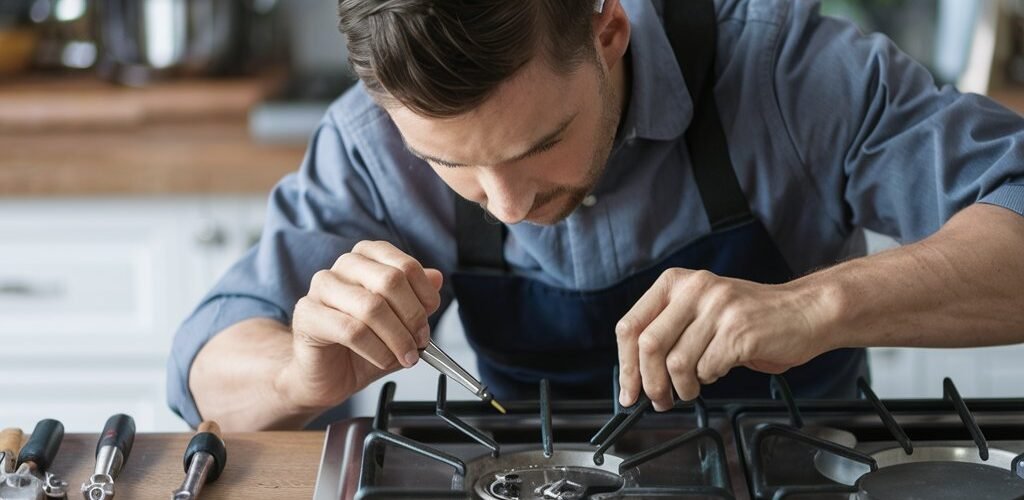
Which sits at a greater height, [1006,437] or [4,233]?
[1006,437]

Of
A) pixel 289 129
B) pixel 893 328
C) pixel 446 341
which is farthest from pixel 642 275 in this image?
pixel 289 129

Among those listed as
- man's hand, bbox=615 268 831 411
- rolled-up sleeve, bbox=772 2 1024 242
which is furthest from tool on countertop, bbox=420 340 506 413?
rolled-up sleeve, bbox=772 2 1024 242

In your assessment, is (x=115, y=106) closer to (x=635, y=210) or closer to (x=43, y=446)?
(x=635, y=210)

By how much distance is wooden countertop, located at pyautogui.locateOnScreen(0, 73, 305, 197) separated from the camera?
202 cm

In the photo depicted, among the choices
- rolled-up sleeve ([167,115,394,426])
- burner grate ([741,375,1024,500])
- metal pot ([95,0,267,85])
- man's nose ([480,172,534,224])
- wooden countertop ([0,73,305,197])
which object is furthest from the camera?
metal pot ([95,0,267,85])

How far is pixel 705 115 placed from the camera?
1.32 metres

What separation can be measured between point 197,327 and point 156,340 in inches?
34.2

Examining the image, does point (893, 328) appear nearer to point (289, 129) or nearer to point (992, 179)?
point (992, 179)

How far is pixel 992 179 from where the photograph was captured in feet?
3.93

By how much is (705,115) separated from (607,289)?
0.67ft

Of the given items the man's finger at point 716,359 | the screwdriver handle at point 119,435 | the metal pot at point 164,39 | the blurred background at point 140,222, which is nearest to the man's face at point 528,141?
the man's finger at point 716,359

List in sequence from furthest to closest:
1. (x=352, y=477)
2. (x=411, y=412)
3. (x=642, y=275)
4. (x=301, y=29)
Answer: (x=301, y=29)
(x=642, y=275)
(x=411, y=412)
(x=352, y=477)

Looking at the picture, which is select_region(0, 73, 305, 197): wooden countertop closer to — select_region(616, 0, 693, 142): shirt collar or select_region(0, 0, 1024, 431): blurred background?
select_region(0, 0, 1024, 431): blurred background

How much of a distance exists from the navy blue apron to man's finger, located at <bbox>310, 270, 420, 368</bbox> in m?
0.30
